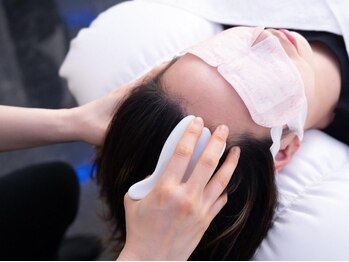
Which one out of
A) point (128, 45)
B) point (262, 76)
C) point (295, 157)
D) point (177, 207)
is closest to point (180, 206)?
point (177, 207)

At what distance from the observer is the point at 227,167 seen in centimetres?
63

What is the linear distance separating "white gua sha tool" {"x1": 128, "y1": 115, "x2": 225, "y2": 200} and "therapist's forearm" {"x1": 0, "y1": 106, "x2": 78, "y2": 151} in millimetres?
307

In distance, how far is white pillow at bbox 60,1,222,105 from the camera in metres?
1.00

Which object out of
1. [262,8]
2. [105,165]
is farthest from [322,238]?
[262,8]

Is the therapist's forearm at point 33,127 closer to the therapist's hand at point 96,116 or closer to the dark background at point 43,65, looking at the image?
the therapist's hand at point 96,116

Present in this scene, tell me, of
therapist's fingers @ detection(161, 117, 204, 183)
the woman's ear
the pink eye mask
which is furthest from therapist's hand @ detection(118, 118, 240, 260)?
the woman's ear

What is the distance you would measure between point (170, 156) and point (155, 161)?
3.6 inches

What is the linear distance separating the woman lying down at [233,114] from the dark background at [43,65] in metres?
0.62

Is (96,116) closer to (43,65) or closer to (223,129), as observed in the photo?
(223,129)

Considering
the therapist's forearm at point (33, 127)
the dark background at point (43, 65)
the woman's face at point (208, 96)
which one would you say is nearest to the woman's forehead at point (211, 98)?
the woman's face at point (208, 96)

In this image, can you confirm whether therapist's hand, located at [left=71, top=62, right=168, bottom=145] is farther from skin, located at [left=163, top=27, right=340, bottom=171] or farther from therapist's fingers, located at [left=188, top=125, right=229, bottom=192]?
therapist's fingers, located at [left=188, top=125, right=229, bottom=192]

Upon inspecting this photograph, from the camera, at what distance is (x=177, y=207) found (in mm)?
581

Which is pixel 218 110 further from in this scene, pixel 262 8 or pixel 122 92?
pixel 262 8

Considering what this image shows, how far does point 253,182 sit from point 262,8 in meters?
0.48
